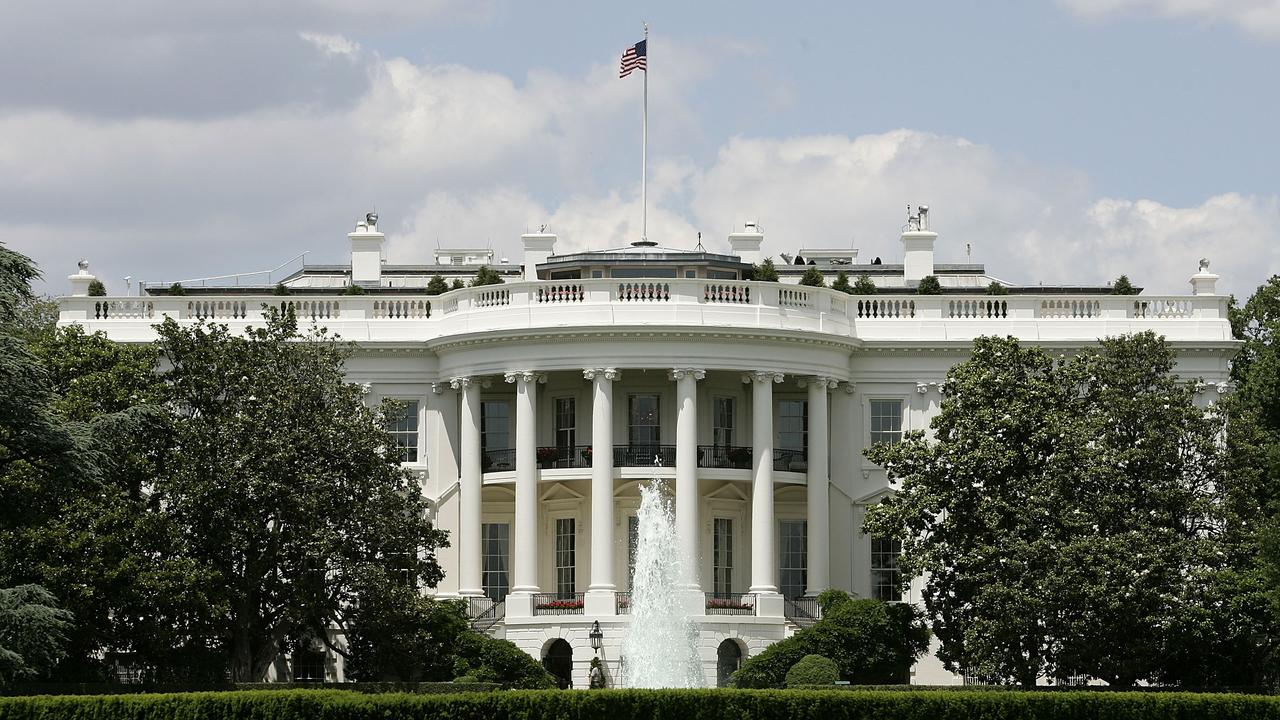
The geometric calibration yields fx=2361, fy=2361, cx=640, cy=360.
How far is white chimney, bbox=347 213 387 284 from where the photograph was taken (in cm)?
7706

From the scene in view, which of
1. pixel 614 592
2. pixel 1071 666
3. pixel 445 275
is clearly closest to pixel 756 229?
pixel 445 275

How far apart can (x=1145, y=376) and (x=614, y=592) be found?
14.3 m

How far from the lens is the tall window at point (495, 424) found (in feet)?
212

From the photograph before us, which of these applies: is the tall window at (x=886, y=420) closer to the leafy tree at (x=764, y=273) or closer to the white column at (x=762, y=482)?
the white column at (x=762, y=482)

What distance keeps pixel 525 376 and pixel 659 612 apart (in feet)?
23.9

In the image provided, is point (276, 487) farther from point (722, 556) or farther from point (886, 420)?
point (886, 420)

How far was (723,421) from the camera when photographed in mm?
64125

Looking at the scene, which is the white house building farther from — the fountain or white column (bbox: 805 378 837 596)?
the fountain

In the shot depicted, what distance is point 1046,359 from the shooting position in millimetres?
54969

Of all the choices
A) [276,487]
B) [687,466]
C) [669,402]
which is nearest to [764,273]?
[669,402]

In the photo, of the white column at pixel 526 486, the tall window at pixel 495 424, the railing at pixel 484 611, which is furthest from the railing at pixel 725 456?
the railing at pixel 484 611

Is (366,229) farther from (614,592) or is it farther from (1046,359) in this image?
(1046,359)

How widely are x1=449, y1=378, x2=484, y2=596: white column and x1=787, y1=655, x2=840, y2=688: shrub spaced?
10.5 m

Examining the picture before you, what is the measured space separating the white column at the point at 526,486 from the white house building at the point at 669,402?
0.06m
